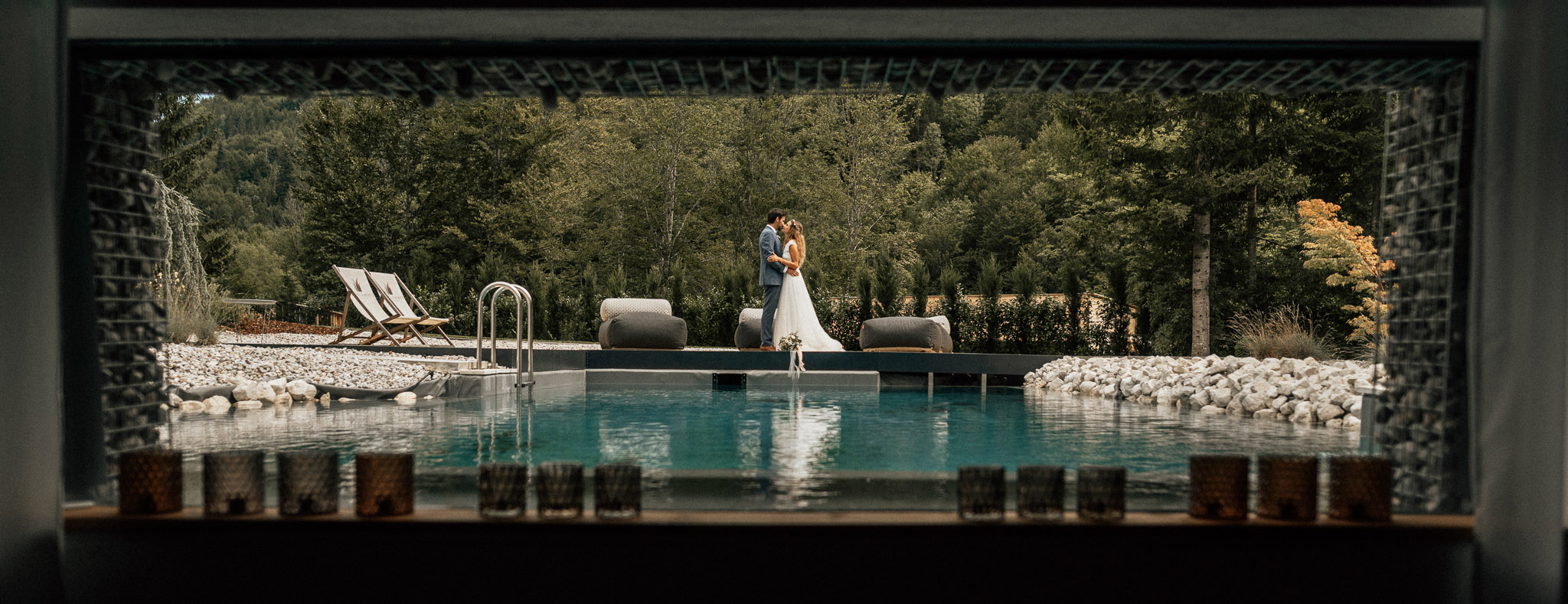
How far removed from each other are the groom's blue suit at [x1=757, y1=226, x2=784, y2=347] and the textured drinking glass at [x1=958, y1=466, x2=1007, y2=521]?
8387 mm

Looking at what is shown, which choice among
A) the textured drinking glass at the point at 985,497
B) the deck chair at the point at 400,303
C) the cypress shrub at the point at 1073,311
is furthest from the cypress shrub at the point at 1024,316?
the textured drinking glass at the point at 985,497

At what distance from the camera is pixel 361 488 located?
282 centimetres

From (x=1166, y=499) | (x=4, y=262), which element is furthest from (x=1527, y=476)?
(x=4, y=262)

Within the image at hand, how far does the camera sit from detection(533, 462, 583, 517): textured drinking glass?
2807 millimetres

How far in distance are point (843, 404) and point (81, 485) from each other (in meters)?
5.97

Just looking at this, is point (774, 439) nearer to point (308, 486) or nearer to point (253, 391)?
point (308, 486)

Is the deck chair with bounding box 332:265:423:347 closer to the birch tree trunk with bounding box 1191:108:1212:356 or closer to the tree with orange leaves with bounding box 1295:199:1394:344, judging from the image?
the birch tree trunk with bounding box 1191:108:1212:356

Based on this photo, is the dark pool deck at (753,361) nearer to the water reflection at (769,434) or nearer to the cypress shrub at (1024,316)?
the water reflection at (769,434)

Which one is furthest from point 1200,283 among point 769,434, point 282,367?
point 282,367

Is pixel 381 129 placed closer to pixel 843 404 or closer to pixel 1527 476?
pixel 843 404

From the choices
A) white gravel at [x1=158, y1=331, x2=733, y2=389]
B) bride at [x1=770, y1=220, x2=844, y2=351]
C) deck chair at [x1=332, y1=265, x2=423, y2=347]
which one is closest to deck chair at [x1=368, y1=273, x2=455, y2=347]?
deck chair at [x1=332, y1=265, x2=423, y2=347]

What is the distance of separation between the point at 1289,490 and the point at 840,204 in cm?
2362

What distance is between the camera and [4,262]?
8.32ft

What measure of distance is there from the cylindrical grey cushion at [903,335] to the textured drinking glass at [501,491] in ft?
29.9
